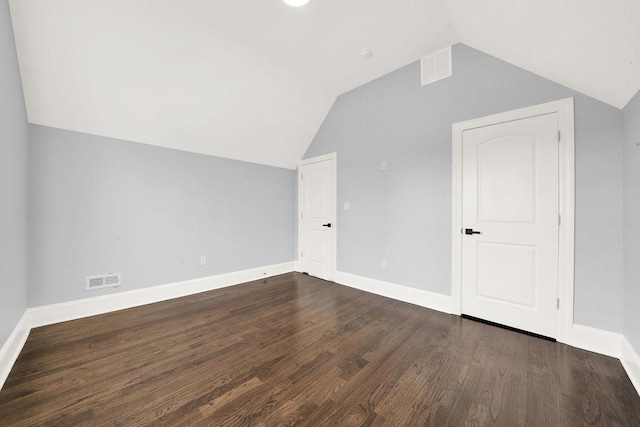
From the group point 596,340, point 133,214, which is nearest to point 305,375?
point 596,340

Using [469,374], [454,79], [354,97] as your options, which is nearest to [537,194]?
[454,79]

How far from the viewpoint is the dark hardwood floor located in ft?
4.32

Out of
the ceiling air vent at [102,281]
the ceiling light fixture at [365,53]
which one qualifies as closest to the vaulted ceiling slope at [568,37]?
the ceiling light fixture at [365,53]

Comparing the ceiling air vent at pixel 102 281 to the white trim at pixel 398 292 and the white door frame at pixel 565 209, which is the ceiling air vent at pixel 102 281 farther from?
the white door frame at pixel 565 209

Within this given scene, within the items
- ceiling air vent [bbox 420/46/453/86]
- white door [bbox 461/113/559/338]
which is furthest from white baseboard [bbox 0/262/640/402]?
ceiling air vent [bbox 420/46/453/86]

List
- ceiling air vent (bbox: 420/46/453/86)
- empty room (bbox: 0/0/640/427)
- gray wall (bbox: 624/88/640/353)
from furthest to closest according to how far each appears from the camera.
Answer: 1. ceiling air vent (bbox: 420/46/453/86)
2. gray wall (bbox: 624/88/640/353)
3. empty room (bbox: 0/0/640/427)

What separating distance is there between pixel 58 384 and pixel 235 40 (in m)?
3.11

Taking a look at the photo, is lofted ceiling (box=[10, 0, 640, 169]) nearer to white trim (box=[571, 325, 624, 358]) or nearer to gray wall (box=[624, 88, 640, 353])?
gray wall (box=[624, 88, 640, 353])

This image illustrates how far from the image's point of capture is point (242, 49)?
2.57 metres

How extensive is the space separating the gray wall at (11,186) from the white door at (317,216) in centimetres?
322

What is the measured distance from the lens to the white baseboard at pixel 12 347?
1580mm

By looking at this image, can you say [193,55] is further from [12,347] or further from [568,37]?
[568,37]

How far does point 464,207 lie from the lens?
100 inches

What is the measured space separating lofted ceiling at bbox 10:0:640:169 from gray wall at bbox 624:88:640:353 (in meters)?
0.21
